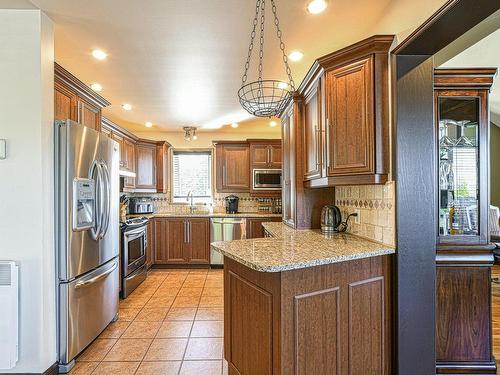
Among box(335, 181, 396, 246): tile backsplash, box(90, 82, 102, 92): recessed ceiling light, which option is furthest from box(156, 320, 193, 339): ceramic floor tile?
box(90, 82, 102, 92): recessed ceiling light

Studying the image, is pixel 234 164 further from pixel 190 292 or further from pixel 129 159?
pixel 190 292

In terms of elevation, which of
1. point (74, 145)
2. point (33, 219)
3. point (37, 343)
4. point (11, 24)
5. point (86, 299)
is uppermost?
point (11, 24)

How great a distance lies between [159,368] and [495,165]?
7.77m

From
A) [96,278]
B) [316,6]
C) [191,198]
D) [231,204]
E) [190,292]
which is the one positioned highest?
[316,6]

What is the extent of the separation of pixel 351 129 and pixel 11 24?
8.43 feet

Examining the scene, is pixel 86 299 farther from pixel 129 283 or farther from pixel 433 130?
pixel 433 130

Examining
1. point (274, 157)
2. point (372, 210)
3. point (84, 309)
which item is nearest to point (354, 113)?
point (372, 210)

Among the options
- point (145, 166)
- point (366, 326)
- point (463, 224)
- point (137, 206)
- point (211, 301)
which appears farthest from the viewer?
point (145, 166)

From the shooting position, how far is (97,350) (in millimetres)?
2521

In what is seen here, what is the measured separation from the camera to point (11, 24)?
2.10m

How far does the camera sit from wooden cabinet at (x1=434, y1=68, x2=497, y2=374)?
82.8 inches

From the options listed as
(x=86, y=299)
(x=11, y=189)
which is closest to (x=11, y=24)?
(x=11, y=189)

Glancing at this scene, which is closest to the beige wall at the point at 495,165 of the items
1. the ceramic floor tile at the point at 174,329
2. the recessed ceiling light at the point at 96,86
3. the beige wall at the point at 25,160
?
the ceramic floor tile at the point at 174,329

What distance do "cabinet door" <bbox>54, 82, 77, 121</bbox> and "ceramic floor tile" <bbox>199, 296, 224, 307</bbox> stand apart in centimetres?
247
